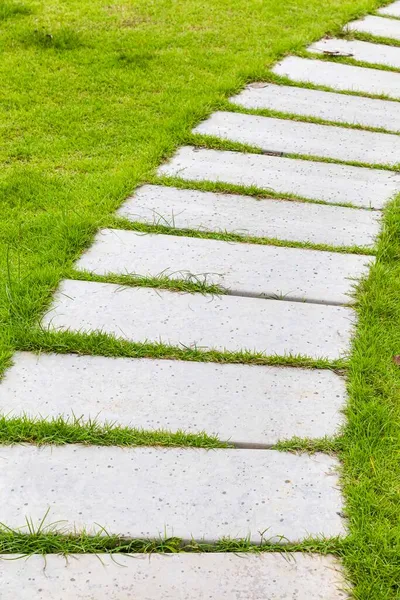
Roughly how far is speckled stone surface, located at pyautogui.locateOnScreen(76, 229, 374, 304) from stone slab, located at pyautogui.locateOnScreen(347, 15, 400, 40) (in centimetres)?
308

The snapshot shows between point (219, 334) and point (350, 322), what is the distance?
0.46 m

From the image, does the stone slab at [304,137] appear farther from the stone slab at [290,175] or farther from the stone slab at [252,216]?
the stone slab at [252,216]

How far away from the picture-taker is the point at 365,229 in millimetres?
3043

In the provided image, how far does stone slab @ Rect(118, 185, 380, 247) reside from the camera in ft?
9.71

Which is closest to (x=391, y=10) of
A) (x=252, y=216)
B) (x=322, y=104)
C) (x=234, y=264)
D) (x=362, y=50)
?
(x=362, y=50)

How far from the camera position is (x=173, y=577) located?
5.33 feet

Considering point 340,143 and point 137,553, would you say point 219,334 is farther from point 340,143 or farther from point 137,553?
point 340,143

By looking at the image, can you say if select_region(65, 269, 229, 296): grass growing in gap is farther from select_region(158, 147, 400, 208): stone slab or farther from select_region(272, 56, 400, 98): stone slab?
select_region(272, 56, 400, 98): stone slab

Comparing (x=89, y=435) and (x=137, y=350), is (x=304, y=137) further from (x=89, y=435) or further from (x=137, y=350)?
(x=89, y=435)

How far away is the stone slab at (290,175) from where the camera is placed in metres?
3.28

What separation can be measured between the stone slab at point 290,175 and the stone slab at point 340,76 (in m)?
1.10

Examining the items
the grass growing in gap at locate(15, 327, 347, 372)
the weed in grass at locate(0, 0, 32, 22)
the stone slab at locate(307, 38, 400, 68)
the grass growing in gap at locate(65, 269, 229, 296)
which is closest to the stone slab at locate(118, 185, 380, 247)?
the grass growing in gap at locate(65, 269, 229, 296)

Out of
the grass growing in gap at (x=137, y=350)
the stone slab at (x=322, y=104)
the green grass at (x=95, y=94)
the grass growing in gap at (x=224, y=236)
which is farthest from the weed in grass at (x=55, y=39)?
the grass growing in gap at (x=137, y=350)

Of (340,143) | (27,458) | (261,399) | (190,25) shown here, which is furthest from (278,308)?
(190,25)
